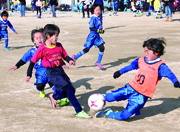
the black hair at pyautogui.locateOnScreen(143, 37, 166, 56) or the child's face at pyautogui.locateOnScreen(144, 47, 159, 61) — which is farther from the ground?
the black hair at pyautogui.locateOnScreen(143, 37, 166, 56)

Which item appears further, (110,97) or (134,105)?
(110,97)

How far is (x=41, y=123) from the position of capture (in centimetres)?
377

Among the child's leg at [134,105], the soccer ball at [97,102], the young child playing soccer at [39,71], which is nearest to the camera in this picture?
the child's leg at [134,105]

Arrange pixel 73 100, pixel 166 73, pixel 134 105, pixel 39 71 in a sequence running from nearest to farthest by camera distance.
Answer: pixel 166 73
pixel 134 105
pixel 73 100
pixel 39 71

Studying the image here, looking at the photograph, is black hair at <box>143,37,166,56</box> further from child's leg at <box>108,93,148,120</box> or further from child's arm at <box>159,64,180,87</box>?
child's leg at <box>108,93,148,120</box>

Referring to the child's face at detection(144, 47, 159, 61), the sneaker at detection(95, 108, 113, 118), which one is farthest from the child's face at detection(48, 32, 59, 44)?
the child's face at detection(144, 47, 159, 61)

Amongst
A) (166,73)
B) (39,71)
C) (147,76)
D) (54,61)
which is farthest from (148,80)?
(39,71)

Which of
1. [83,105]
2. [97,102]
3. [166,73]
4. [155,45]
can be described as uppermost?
[155,45]

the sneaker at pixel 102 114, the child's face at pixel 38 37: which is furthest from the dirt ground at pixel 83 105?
the child's face at pixel 38 37

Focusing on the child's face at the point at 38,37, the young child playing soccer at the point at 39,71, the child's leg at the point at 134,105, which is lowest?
the child's leg at the point at 134,105

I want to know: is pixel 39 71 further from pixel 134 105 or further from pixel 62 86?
pixel 134 105

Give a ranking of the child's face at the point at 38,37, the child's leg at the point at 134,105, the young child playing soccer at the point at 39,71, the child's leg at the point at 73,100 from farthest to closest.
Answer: the child's face at the point at 38,37 < the young child playing soccer at the point at 39,71 < the child's leg at the point at 73,100 < the child's leg at the point at 134,105

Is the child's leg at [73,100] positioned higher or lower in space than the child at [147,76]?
lower

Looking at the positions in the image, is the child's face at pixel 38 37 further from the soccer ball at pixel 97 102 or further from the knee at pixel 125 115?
the knee at pixel 125 115
